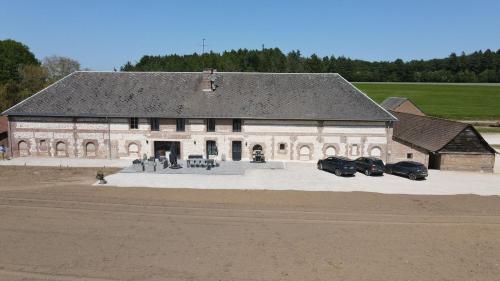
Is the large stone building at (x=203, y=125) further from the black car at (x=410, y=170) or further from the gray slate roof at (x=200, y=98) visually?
the black car at (x=410, y=170)

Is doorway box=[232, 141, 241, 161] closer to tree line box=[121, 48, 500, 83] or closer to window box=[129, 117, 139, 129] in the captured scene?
window box=[129, 117, 139, 129]

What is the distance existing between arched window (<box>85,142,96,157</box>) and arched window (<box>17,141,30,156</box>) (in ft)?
17.7

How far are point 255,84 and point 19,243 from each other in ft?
81.4

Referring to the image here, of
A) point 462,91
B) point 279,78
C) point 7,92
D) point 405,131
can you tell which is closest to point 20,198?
point 279,78

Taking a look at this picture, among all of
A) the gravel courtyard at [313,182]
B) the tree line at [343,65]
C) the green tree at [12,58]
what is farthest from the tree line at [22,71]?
the gravel courtyard at [313,182]

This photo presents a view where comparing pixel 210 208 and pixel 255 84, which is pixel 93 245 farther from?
pixel 255 84

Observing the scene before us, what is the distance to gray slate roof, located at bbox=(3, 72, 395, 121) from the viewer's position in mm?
32531

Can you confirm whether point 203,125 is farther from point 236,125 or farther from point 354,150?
point 354,150

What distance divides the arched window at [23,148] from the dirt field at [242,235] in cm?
1215

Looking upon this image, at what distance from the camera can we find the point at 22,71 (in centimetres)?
6644

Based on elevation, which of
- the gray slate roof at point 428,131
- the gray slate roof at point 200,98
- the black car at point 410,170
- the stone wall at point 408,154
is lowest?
the black car at point 410,170

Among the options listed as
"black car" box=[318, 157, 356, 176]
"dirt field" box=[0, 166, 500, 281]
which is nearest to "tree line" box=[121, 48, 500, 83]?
"black car" box=[318, 157, 356, 176]

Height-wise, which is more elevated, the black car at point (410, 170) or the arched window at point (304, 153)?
the arched window at point (304, 153)

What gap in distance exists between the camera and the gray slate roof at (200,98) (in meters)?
32.5
